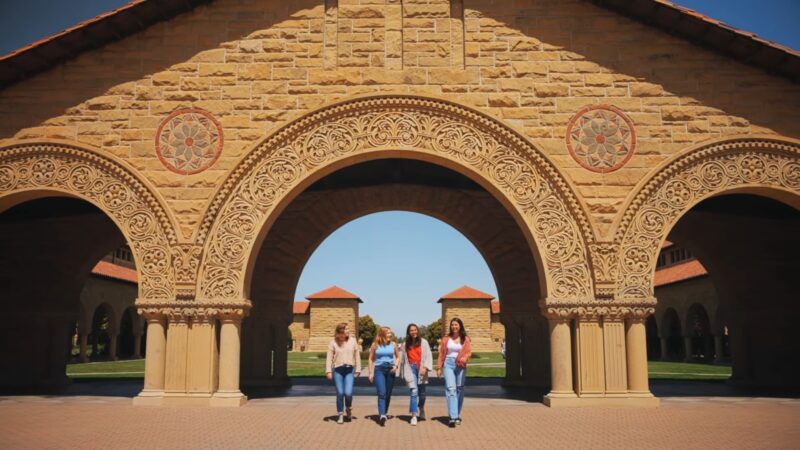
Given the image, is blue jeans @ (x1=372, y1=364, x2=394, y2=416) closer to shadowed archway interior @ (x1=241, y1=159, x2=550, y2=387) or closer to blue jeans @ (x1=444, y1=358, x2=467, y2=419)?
blue jeans @ (x1=444, y1=358, x2=467, y2=419)

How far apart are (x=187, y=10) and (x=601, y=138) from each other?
23.3 ft

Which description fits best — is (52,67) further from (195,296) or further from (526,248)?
(526,248)

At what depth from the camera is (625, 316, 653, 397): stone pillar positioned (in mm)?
9844

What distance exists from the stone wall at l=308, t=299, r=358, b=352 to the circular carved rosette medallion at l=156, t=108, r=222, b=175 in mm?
32691

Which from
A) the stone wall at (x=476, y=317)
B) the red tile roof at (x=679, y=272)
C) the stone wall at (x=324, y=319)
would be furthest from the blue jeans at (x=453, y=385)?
the stone wall at (x=324, y=319)

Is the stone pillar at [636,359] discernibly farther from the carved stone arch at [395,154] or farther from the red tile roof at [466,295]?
the red tile roof at [466,295]

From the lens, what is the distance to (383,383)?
8.43 meters

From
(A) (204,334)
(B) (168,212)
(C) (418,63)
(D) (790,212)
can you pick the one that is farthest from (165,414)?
(D) (790,212)

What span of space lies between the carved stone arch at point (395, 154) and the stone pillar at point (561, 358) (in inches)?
18.0

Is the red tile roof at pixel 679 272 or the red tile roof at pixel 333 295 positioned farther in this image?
the red tile roof at pixel 333 295

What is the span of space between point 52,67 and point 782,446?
449 inches

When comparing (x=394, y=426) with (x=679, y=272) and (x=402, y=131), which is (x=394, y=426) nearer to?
(x=402, y=131)

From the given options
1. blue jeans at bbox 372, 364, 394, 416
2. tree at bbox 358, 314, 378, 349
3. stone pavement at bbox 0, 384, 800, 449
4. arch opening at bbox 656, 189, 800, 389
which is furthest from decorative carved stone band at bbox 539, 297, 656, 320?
tree at bbox 358, 314, 378, 349

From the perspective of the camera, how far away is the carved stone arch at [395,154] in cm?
1011
